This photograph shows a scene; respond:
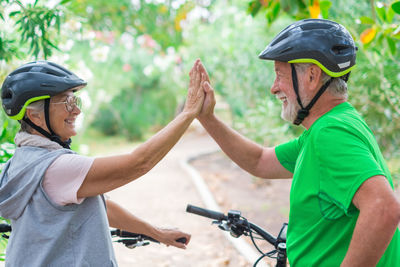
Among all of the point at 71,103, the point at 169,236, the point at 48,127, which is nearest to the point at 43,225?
the point at 48,127

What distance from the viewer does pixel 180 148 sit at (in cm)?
1673

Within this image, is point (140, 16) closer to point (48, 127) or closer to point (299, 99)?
point (48, 127)

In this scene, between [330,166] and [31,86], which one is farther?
[31,86]

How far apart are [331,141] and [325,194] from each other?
22cm

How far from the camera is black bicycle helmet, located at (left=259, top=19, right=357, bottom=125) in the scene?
204 cm

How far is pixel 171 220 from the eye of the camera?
7496 mm

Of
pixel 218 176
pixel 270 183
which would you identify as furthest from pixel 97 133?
pixel 270 183

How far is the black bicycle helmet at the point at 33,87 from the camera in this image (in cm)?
214

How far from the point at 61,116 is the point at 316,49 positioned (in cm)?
135

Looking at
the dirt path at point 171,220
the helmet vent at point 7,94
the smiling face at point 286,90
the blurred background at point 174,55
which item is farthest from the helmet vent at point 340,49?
the dirt path at point 171,220

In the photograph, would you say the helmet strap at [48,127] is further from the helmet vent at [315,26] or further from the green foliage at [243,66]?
the green foliage at [243,66]

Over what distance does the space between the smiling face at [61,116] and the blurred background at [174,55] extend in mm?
1141

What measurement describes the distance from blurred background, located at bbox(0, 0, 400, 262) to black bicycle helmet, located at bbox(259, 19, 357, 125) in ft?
2.40

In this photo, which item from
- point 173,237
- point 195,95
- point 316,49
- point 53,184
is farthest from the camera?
point 173,237
